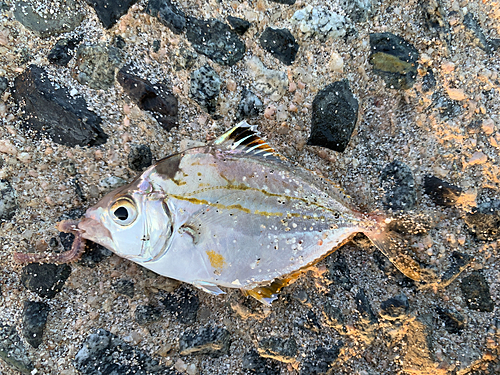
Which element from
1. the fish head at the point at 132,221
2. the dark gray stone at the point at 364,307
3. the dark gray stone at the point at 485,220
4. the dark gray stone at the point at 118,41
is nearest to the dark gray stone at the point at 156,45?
the dark gray stone at the point at 118,41

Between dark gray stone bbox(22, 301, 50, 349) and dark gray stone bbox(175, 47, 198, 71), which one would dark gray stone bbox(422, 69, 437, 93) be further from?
dark gray stone bbox(22, 301, 50, 349)

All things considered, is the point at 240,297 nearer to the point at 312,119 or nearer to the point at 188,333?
the point at 188,333

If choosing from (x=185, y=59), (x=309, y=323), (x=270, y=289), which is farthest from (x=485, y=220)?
(x=185, y=59)

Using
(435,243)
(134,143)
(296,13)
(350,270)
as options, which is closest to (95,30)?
(134,143)

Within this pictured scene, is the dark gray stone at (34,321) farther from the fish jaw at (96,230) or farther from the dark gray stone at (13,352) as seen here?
the fish jaw at (96,230)

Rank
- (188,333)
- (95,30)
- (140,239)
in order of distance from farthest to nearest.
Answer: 1. (188,333)
2. (95,30)
3. (140,239)

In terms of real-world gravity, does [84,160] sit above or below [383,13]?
below
